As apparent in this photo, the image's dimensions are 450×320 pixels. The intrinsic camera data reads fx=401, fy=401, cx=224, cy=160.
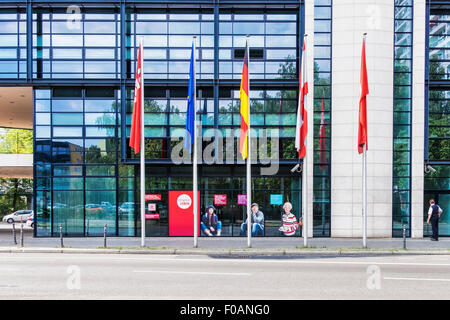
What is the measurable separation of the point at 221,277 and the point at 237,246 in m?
6.28

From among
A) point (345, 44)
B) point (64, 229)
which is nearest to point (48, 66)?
point (64, 229)

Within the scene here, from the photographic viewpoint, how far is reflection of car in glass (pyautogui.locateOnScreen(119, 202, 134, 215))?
2112 centimetres

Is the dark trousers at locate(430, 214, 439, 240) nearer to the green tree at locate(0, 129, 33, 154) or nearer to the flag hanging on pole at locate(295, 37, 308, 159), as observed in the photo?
the flag hanging on pole at locate(295, 37, 308, 159)

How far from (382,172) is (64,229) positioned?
55.3 ft

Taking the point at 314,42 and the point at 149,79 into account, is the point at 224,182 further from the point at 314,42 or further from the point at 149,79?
the point at 314,42

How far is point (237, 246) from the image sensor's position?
1714 cm

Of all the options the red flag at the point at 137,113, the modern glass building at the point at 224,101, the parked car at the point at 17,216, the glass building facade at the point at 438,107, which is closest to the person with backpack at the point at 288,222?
the modern glass building at the point at 224,101

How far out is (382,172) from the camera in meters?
20.8

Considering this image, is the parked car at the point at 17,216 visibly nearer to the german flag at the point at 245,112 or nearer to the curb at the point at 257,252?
the curb at the point at 257,252

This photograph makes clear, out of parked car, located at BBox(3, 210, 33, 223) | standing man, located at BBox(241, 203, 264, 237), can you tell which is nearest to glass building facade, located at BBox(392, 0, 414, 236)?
standing man, located at BBox(241, 203, 264, 237)

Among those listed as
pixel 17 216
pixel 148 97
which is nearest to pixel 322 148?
pixel 148 97

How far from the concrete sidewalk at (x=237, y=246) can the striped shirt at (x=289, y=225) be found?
0.73 metres

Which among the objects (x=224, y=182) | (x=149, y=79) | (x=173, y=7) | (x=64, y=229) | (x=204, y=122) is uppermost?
(x=173, y=7)

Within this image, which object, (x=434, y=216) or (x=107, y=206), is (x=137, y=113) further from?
(x=434, y=216)
